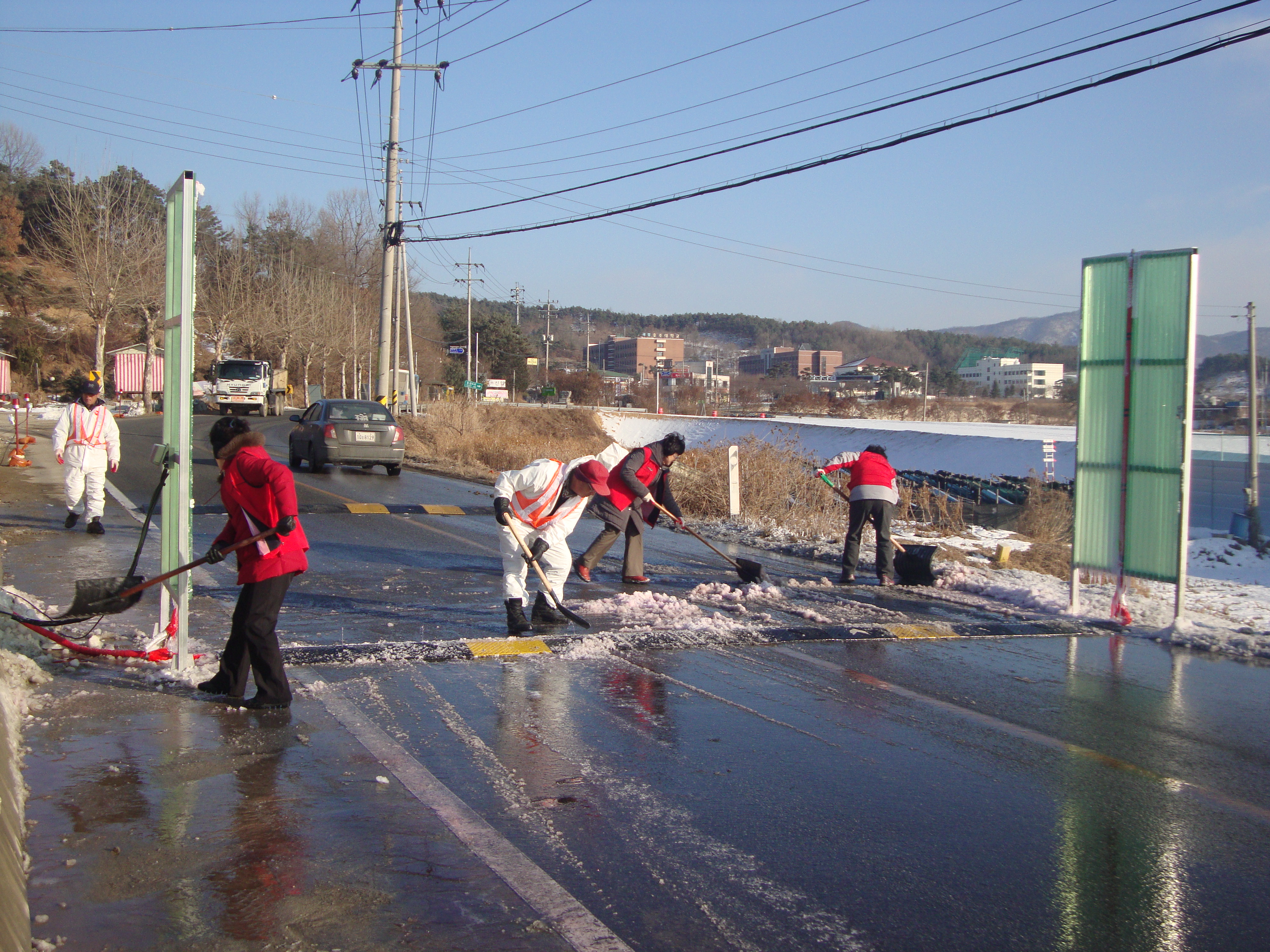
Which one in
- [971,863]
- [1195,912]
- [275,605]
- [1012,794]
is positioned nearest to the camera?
[1195,912]

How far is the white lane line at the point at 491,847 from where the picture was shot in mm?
3172

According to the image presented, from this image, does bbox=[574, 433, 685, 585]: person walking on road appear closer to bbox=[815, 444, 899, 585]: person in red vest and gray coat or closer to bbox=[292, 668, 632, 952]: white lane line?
bbox=[815, 444, 899, 585]: person in red vest and gray coat

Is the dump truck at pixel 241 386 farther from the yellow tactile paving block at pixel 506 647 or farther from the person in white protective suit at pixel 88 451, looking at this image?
the yellow tactile paving block at pixel 506 647

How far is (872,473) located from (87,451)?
8970 millimetres

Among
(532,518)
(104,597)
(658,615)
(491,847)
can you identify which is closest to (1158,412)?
(658,615)

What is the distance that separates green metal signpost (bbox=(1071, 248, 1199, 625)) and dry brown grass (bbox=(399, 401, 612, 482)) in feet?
46.1

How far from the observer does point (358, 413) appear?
69.1 ft

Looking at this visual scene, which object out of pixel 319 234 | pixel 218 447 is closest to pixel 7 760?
pixel 218 447

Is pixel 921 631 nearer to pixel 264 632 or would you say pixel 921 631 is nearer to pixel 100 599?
pixel 264 632

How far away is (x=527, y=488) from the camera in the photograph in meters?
7.55

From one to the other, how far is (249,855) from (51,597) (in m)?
5.51

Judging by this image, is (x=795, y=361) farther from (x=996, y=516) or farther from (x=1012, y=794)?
(x=1012, y=794)

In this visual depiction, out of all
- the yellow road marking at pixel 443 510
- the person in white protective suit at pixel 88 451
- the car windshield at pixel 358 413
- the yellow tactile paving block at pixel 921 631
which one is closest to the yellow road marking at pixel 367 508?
the yellow road marking at pixel 443 510

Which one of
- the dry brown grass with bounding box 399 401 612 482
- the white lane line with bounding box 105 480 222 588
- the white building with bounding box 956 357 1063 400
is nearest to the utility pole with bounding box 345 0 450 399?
the dry brown grass with bounding box 399 401 612 482
